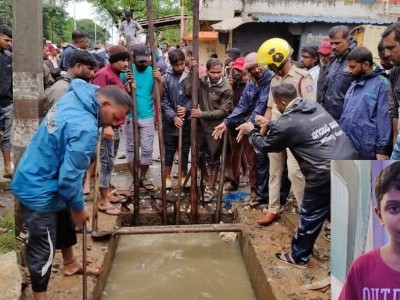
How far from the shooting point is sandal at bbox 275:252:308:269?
14.1ft

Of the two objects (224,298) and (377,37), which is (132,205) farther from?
(377,37)

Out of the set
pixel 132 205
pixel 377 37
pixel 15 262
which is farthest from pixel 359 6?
pixel 15 262

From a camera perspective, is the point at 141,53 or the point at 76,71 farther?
the point at 141,53

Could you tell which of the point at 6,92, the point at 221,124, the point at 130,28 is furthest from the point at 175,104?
the point at 130,28

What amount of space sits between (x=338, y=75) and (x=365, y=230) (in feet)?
9.66

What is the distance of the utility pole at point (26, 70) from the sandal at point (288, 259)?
101 inches

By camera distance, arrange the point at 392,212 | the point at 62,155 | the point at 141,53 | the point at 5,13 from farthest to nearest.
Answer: the point at 5,13, the point at 141,53, the point at 62,155, the point at 392,212

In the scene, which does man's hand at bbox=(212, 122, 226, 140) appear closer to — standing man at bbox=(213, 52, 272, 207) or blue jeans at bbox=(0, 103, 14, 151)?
standing man at bbox=(213, 52, 272, 207)

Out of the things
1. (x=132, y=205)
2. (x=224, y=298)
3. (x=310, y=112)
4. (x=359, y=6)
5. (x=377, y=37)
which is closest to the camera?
(x=310, y=112)

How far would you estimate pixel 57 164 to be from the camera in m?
3.16

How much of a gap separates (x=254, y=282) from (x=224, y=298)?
0.43m

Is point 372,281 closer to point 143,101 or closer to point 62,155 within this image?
point 62,155

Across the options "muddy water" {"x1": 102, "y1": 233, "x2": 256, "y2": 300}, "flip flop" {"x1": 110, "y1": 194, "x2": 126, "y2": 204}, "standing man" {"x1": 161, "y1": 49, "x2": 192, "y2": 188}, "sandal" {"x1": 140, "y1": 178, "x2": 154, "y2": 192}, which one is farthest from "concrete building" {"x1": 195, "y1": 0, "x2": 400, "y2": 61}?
"muddy water" {"x1": 102, "y1": 233, "x2": 256, "y2": 300}

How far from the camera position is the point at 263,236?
16.8 feet
